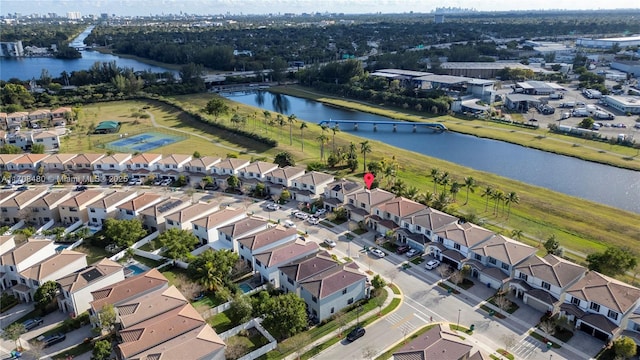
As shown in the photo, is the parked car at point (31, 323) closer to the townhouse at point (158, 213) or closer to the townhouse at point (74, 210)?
the townhouse at point (158, 213)

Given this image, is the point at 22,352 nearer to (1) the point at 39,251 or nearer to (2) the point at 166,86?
(1) the point at 39,251

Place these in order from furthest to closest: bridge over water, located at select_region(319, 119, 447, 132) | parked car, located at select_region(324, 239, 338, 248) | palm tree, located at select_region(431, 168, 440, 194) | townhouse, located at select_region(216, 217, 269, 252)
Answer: bridge over water, located at select_region(319, 119, 447, 132) → palm tree, located at select_region(431, 168, 440, 194) → parked car, located at select_region(324, 239, 338, 248) → townhouse, located at select_region(216, 217, 269, 252)

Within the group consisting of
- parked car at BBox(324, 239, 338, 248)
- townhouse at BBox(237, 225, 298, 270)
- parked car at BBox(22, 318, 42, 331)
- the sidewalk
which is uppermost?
townhouse at BBox(237, 225, 298, 270)

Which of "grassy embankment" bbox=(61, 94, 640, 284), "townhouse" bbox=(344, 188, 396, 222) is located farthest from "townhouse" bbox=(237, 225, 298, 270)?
"grassy embankment" bbox=(61, 94, 640, 284)

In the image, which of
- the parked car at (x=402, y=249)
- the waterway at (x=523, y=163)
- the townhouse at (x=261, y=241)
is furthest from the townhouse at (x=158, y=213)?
the waterway at (x=523, y=163)

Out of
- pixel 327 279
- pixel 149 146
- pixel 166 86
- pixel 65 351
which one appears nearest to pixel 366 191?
pixel 327 279

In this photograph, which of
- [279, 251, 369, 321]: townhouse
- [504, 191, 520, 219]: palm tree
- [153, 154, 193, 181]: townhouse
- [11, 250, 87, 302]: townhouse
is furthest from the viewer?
[153, 154, 193, 181]: townhouse

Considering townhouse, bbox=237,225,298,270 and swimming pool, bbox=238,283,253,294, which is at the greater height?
townhouse, bbox=237,225,298,270

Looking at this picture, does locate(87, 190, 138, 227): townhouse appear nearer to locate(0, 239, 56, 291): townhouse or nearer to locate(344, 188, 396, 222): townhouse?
locate(0, 239, 56, 291): townhouse

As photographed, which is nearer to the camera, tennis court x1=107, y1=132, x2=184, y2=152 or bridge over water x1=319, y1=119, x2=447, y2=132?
tennis court x1=107, y1=132, x2=184, y2=152
